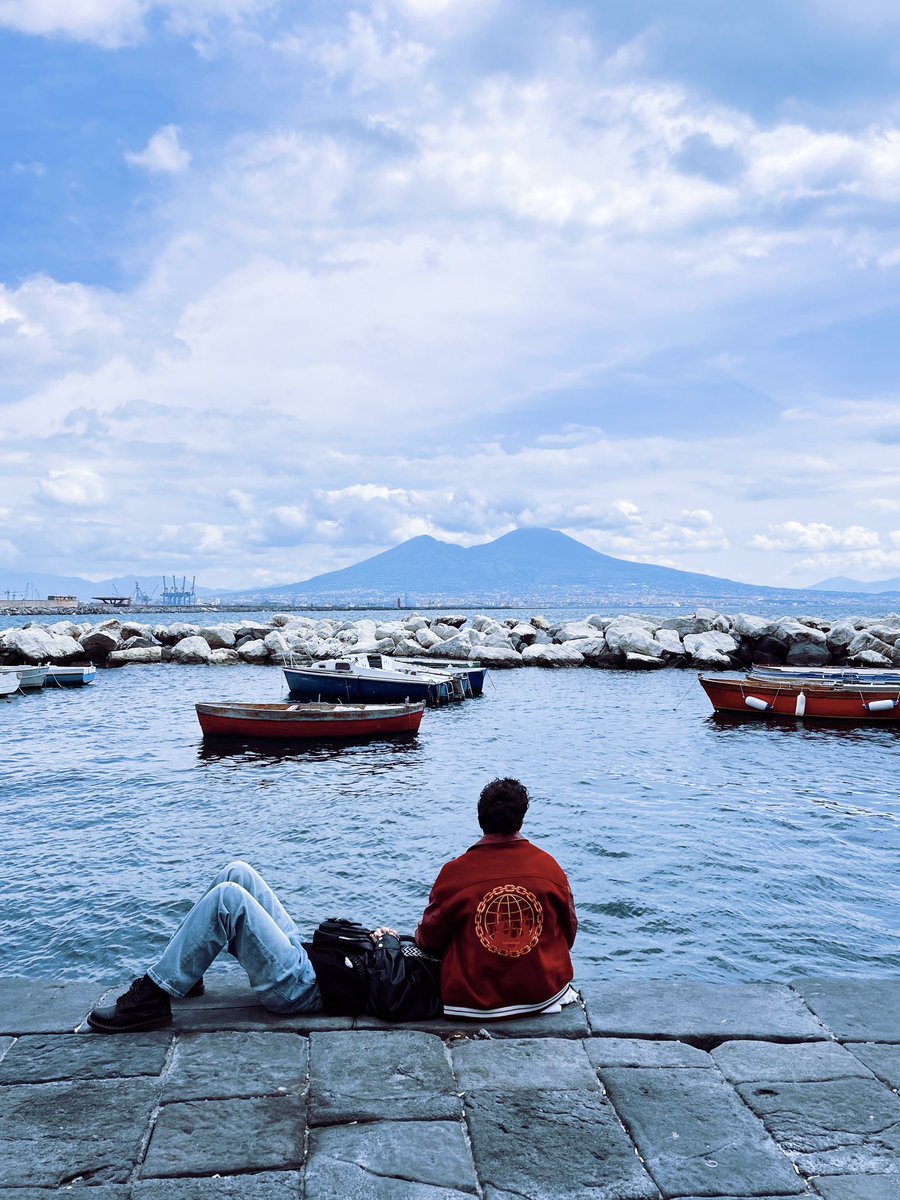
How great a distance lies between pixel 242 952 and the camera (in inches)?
168

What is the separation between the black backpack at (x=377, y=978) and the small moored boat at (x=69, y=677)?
31834mm

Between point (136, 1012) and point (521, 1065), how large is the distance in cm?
184

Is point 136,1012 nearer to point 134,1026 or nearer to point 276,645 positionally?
point 134,1026

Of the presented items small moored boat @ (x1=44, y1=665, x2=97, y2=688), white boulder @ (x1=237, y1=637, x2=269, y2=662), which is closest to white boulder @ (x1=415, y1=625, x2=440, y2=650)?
white boulder @ (x1=237, y1=637, x2=269, y2=662)

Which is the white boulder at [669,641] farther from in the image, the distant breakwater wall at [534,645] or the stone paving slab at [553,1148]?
the stone paving slab at [553,1148]

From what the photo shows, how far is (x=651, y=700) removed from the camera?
96.3ft

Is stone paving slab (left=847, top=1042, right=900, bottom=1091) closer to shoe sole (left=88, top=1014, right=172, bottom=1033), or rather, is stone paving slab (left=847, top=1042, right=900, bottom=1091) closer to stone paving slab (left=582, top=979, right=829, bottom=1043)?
stone paving slab (left=582, top=979, right=829, bottom=1043)

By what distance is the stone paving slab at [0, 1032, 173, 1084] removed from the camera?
3.79 metres

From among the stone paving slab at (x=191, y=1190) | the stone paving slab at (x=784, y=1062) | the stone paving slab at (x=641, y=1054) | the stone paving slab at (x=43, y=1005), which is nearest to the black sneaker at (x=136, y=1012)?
the stone paving slab at (x=43, y=1005)

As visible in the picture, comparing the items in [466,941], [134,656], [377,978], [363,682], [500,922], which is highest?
[500,922]

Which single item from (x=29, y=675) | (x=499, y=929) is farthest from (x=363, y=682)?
(x=499, y=929)

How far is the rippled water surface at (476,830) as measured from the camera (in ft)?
28.2

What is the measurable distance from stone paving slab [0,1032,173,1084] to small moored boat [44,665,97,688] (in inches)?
1243

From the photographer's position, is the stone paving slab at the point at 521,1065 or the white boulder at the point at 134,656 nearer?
the stone paving slab at the point at 521,1065
